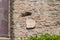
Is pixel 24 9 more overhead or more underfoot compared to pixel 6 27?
more overhead

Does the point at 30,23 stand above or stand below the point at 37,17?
below

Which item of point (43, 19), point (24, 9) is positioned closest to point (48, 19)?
point (43, 19)

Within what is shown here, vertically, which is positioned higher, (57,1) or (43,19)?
(57,1)

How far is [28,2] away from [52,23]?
1.98 ft

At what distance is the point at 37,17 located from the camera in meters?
5.10

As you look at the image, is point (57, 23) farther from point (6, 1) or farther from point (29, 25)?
point (6, 1)

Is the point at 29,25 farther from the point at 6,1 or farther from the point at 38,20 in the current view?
the point at 6,1

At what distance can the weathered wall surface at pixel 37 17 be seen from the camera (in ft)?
16.6

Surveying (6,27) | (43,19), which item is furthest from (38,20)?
(6,27)

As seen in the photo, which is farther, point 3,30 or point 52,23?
point 3,30

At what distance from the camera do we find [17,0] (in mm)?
5172

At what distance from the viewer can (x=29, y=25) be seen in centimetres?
508

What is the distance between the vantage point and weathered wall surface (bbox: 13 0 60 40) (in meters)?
5.07

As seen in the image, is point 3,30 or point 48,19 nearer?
point 48,19
